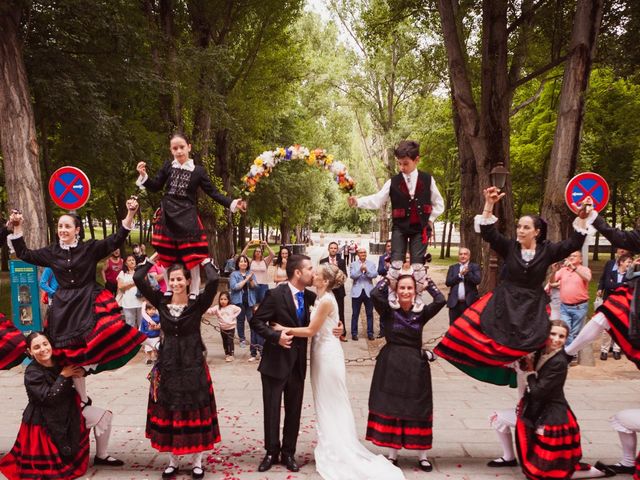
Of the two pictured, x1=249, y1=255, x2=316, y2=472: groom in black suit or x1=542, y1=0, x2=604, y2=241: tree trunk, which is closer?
x1=249, y1=255, x2=316, y2=472: groom in black suit

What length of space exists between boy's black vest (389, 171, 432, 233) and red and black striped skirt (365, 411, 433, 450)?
1.85m

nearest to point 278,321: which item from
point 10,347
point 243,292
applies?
point 10,347

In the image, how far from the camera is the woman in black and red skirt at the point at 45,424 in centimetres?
478

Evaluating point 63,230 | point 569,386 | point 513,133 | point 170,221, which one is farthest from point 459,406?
point 513,133

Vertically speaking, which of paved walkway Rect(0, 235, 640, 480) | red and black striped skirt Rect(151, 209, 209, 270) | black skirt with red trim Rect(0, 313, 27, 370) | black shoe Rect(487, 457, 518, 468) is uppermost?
red and black striped skirt Rect(151, 209, 209, 270)

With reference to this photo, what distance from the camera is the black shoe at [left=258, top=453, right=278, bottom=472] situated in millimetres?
5105

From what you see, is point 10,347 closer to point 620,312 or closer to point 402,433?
point 402,433

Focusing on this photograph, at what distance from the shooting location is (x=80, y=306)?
4.91m

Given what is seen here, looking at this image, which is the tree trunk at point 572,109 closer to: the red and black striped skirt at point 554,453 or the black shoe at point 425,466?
the red and black striped skirt at point 554,453

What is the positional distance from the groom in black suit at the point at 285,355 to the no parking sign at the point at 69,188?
353 cm

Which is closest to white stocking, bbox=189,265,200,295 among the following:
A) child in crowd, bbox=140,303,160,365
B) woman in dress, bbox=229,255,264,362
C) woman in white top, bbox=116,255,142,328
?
child in crowd, bbox=140,303,160,365

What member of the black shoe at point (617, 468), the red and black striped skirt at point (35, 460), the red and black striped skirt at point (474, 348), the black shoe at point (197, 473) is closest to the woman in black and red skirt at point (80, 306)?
the red and black striped skirt at point (35, 460)

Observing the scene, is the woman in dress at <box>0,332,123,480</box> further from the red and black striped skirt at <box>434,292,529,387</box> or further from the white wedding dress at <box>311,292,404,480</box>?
the red and black striped skirt at <box>434,292,529,387</box>

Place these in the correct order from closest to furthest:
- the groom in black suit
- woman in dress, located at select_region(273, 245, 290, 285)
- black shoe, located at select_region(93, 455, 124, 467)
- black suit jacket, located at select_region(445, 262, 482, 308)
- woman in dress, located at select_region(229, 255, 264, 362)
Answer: the groom in black suit
black shoe, located at select_region(93, 455, 124, 467)
woman in dress, located at select_region(273, 245, 290, 285)
black suit jacket, located at select_region(445, 262, 482, 308)
woman in dress, located at select_region(229, 255, 264, 362)
